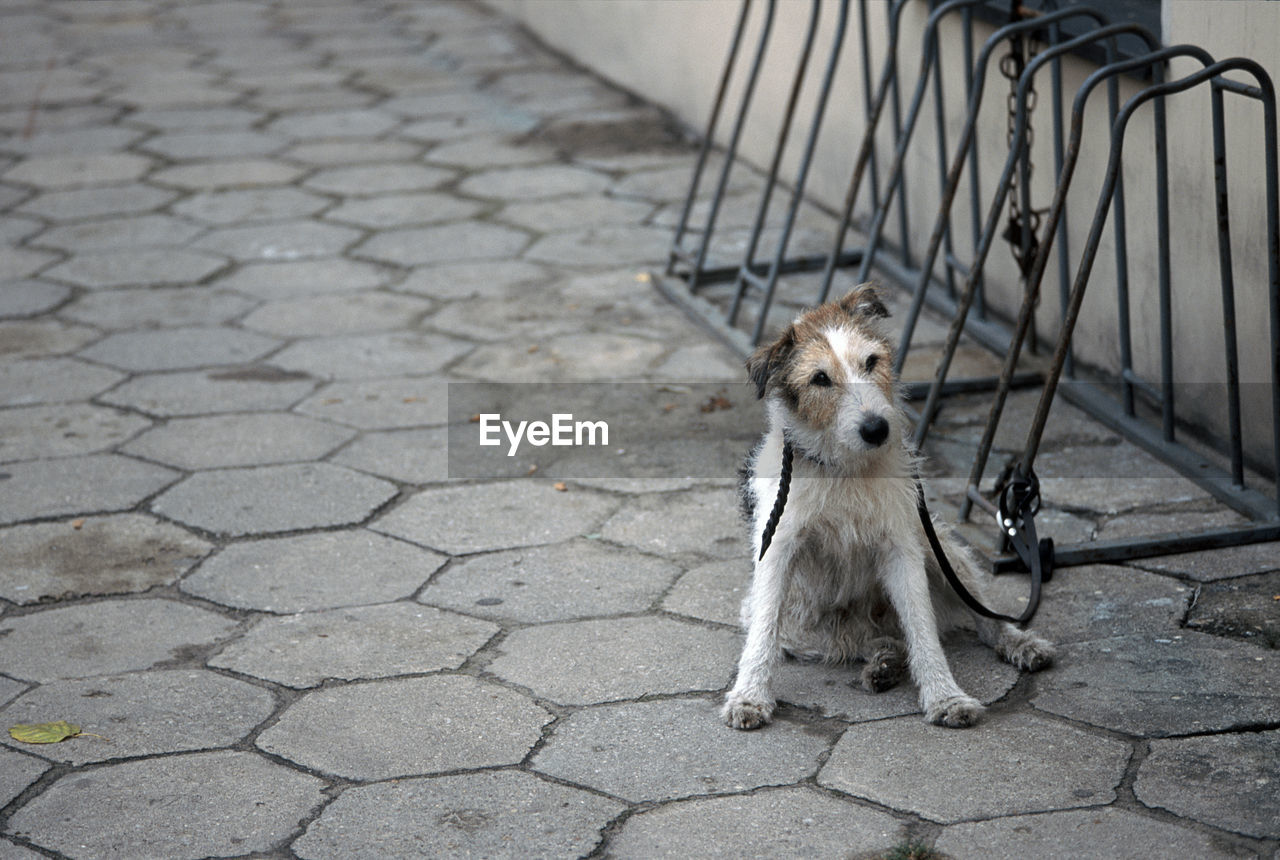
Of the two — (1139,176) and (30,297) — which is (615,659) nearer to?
(1139,176)

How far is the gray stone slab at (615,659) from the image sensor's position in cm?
319

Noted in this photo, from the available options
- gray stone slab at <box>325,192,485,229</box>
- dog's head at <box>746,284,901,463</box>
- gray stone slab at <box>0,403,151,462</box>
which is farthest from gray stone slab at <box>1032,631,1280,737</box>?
gray stone slab at <box>325,192,485,229</box>

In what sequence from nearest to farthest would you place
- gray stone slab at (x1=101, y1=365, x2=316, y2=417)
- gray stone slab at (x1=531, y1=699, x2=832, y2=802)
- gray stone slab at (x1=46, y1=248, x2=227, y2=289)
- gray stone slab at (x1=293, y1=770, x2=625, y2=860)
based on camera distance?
gray stone slab at (x1=293, y1=770, x2=625, y2=860) < gray stone slab at (x1=531, y1=699, x2=832, y2=802) < gray stone slab at (x1=101, y1=365, x2=316, y2=417) < gray stone slab at (x1=46, y1=248, x2=227, y2=289)

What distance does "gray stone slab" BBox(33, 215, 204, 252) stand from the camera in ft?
21.2

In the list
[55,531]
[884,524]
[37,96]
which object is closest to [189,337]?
[55,531]

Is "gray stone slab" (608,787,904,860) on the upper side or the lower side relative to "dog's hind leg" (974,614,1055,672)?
lower

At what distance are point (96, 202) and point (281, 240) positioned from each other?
118 cm

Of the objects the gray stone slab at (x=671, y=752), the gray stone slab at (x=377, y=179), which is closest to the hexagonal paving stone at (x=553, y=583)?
the gray stone slab at (x=671, y=752)

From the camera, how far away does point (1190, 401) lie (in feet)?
13.8

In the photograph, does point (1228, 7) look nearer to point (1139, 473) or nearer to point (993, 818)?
point (1139, 473)

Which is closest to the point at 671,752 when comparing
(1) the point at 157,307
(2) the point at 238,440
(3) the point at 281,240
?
(2) the point at 238,440

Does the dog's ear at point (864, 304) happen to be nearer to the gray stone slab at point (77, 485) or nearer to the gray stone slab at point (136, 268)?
the gray stone slab at point (77, 485)

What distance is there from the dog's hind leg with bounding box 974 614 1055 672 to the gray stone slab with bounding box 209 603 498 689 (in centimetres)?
117

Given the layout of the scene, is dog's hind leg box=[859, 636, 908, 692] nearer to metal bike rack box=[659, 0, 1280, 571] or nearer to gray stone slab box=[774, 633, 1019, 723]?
gray stone slab box=[774, 633, 1019, 723]
